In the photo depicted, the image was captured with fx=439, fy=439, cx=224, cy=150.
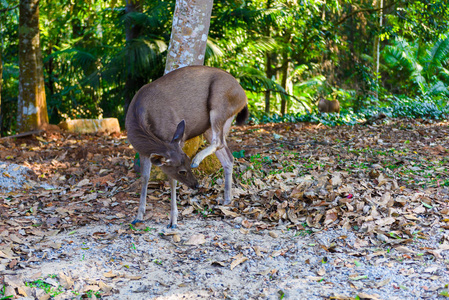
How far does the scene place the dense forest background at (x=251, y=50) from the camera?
11.2 meters

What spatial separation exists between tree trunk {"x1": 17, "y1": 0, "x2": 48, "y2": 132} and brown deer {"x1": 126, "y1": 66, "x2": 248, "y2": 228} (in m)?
5.87

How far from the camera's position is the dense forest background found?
11250 mm

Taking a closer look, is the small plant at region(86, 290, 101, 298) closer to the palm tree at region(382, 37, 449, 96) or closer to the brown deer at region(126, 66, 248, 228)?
the brown deer at region(126, 66, 248, 228)

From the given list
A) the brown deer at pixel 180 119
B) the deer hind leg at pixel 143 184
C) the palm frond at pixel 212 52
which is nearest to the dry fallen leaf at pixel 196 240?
the brown deer at pixel 180 119

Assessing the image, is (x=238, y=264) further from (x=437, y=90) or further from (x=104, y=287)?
(x=437, y=90)

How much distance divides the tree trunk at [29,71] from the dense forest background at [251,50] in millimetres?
933

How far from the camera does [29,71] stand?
999 centimetres

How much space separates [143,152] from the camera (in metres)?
4.77

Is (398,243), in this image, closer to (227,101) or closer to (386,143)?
(227,101)

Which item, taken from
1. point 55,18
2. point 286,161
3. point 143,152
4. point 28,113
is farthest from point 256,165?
point 55,18

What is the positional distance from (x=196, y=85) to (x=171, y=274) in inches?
91.9

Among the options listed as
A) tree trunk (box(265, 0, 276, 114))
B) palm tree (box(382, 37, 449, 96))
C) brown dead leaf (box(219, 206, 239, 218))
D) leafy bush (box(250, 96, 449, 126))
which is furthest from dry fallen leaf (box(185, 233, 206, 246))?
palm tree (box(382, 37, 449, 96))

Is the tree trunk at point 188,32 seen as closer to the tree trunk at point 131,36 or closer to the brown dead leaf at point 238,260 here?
→ the brown dead leaf at point 238,260

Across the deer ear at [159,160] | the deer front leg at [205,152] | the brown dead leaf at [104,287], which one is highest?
the deer ear at [159,160]
